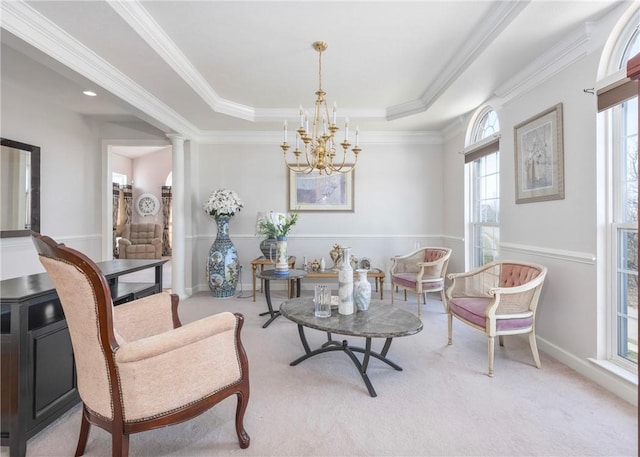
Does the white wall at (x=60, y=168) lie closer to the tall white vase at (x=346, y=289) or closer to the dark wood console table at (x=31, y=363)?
the dark wood console table at (x=31, y=363)

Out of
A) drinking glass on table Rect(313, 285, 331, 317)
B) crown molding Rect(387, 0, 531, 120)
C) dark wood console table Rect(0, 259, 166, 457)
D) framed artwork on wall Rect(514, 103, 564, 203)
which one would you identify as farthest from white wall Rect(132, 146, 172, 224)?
framed artwork on wall Rect(514, 103, 564, 203)

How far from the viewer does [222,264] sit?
4.74m

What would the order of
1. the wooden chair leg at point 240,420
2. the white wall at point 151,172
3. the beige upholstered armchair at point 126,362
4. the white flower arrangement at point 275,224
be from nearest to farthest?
the beige upholstered armchair at point 126,362
the wooden chair leg at point 240,420
the white flower arrangement at point 275,224
the white wall at point 151,172

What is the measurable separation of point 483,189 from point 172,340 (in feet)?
13.4

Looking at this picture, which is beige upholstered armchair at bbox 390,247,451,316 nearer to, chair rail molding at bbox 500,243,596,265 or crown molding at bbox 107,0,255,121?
chair rail molding at bbox 500,243,596,265

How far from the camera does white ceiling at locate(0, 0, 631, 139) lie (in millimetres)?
2318

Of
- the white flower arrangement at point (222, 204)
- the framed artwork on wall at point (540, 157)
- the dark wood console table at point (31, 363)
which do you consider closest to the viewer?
the dark wood console table at point (31, 363)

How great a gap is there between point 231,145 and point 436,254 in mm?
3642

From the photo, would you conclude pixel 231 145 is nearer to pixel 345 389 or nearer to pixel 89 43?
pixel 89 43

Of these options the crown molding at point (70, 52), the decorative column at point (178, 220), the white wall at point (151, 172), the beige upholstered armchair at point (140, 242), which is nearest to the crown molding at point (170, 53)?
the crown molding at point (70, 52)

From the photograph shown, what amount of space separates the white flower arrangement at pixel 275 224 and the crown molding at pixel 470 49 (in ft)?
7.36

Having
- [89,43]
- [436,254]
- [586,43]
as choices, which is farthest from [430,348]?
[89,43]

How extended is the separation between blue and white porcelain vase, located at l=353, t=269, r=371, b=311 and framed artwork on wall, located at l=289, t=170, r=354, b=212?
2.84 m

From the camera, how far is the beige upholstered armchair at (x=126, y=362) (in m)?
1.31
